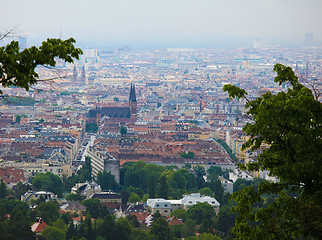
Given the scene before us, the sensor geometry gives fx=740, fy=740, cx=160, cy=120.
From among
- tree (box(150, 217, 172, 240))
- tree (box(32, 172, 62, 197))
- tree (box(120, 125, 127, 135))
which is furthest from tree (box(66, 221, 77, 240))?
tree (box(120, 125, 127, 135))

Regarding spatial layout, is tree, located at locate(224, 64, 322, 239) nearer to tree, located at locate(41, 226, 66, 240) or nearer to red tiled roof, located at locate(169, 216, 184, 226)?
tree, located at locate(41, 226, 66, 240)

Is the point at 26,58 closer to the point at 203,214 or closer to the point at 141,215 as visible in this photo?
the point at 203,214

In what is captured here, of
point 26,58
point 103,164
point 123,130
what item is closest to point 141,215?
point 103,164

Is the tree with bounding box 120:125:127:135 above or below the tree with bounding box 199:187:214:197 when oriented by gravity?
below

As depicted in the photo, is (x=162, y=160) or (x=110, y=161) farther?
(x=162, y=160)

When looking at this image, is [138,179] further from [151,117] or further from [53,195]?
[151,117]

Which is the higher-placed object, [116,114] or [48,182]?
[48,182]

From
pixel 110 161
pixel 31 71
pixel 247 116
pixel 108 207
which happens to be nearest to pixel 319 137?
pixel 247 116
